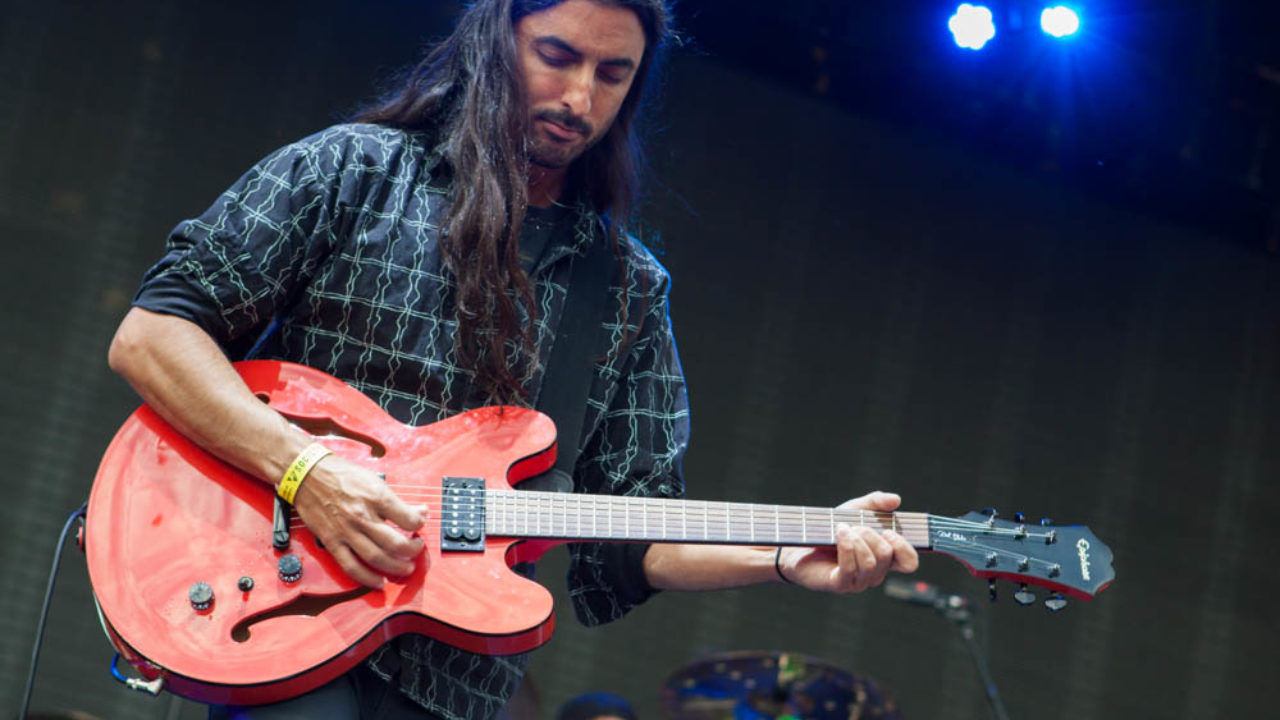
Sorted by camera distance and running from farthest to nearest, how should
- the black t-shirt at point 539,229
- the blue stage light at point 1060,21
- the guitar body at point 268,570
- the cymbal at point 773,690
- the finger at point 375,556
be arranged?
the blue stage light at point 1060,21 < the cymbal at point 773,690 < the black t-shirt at point 539,229 < the finger at point 375,556 < the guitar body at point 268,570

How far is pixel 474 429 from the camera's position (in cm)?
213

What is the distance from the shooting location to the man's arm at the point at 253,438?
6.16ft

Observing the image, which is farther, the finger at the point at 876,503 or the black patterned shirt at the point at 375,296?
the finger at the point at 876,503

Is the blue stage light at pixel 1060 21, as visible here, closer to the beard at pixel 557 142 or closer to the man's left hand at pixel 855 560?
the beard at pixel 557 142

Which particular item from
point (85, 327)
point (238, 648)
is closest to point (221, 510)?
Result: point (238, 648)

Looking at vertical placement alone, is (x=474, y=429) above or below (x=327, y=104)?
below

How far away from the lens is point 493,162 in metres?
2.34

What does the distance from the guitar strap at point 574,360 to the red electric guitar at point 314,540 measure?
13 centimetres

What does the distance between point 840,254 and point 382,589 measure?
152 inches

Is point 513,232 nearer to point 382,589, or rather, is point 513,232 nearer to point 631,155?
point 631,155

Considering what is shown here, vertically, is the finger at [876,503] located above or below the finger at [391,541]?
above

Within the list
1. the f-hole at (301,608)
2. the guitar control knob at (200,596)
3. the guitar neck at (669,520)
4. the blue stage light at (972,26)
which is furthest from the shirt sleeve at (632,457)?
the blue stage light at (972,26)

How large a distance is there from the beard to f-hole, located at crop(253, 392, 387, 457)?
720mm

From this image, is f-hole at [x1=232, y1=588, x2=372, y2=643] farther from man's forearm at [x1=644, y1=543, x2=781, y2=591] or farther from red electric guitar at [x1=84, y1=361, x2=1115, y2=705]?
man's forearm at [x1=644, y1=543, x2=781, y2=591]
